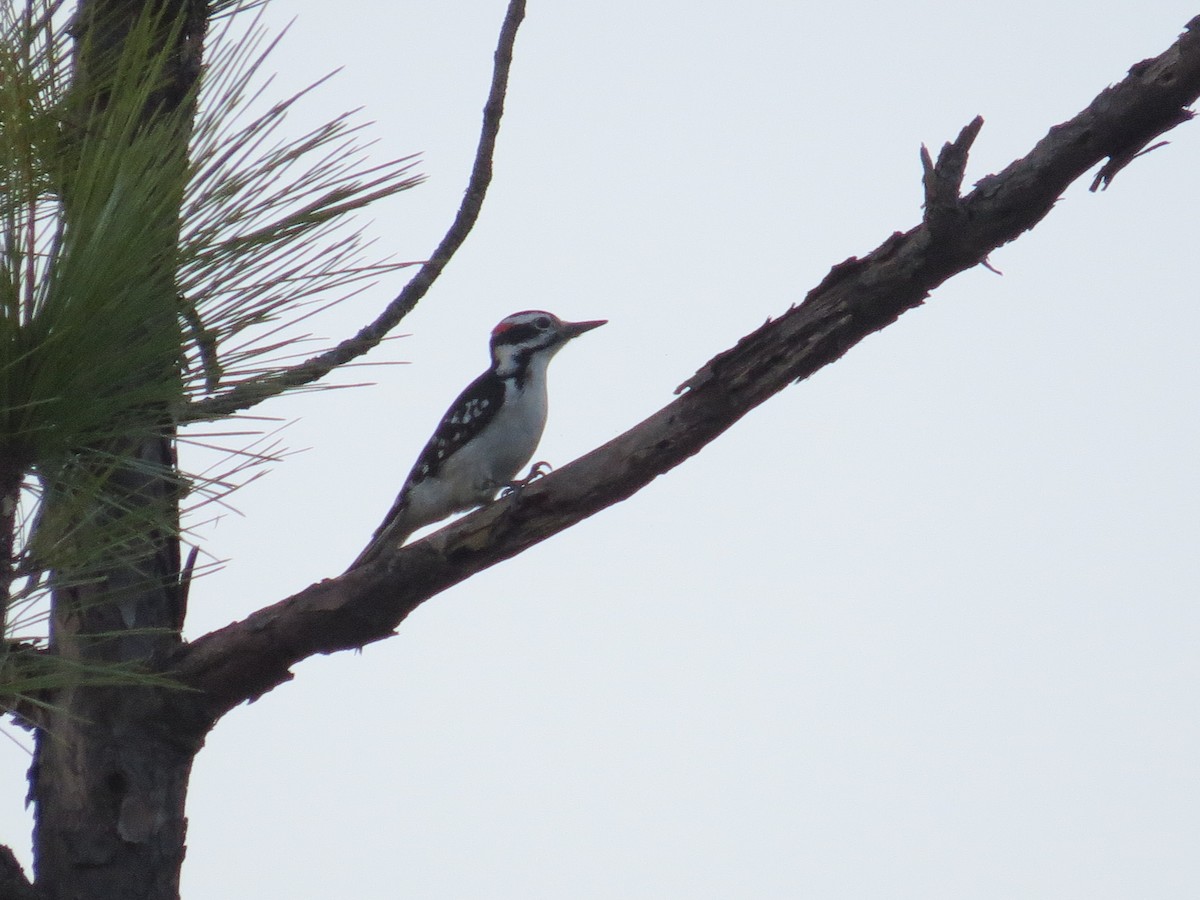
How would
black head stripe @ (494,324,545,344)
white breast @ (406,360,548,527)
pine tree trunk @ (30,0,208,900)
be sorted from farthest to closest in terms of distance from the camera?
black head stripe @ (494,324,545,344) < white breast @ (406,360,548,527) < pine tree trunk @ (30,0,208,900)

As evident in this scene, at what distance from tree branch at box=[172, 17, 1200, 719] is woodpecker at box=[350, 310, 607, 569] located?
2006 mm

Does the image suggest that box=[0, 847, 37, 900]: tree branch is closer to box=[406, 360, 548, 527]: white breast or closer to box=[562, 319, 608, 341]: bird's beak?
box=[406, 360, 548, 527]: white breast

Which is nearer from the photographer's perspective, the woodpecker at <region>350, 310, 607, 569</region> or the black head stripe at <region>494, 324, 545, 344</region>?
the woodpecker at <region>350, 310, 607, 569</region>

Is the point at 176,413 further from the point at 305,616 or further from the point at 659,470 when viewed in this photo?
the point at 659,470

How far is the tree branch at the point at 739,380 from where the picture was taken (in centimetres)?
252

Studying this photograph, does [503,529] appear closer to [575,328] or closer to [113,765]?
[113,765]

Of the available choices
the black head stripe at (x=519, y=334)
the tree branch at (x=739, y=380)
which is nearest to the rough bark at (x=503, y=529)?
the tree branch at (x=739, y=380)

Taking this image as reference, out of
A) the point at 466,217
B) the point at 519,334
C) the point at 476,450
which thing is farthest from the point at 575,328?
the point at 466,217

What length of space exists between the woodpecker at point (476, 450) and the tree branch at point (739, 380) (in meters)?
2.01

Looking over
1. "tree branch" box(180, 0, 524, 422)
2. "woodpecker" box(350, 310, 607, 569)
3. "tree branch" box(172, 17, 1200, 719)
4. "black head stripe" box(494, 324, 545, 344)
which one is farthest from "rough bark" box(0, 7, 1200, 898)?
"black head stripe" box(494, 324, 545, 344)

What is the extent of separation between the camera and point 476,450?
4.94 metres

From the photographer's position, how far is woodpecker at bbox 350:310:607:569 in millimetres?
4938

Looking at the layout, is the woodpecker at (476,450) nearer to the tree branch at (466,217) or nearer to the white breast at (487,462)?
the white breast at (487,462)

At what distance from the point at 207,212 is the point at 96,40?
38.8 inches
